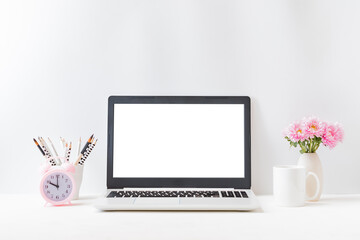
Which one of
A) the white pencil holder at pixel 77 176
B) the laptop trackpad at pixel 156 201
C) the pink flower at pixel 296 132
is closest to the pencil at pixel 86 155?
the white pencil holder at pixel 77 176

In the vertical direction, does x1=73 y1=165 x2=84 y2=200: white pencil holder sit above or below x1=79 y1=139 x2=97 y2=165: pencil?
below

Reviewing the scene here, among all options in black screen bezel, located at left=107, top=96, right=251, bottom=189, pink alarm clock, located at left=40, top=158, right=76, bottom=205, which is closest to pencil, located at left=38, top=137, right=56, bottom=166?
pink alarm clock, located at left=40, top=158, right=76, bottom=205

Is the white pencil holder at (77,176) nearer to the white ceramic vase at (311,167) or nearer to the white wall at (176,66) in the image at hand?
the white wall at (176,66)

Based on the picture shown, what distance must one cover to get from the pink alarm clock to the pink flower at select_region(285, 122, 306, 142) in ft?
2.24

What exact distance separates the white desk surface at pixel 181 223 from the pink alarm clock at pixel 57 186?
0.10 ft

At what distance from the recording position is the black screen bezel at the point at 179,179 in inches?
51.7

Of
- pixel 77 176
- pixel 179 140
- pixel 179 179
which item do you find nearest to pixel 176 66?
pixel 179 140

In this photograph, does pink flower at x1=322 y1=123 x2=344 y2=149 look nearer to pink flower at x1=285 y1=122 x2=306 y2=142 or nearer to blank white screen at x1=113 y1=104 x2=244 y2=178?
pink flower at x1=285 y1=122 x2=306 y2=142

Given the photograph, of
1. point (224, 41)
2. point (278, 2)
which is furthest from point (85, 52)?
point (278, 2)

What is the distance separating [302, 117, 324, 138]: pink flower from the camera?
1243mm

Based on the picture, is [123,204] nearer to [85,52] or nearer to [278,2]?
[85,52]

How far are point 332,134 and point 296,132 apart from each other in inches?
4.4

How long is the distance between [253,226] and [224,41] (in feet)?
2.27

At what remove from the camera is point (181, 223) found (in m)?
0.97
